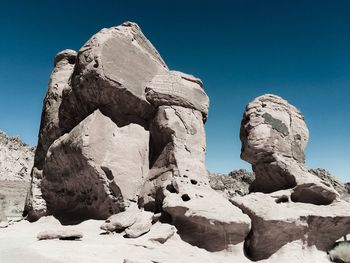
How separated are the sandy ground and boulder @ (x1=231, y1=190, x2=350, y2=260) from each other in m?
0.22

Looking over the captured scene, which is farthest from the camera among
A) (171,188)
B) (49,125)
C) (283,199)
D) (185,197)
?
(49,125)

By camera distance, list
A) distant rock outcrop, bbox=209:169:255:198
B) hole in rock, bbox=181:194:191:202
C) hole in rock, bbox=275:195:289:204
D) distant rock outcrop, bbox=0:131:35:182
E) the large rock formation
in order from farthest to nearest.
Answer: distant rock outcrop, bbox=0:131:35:182 → distant rock outcrop, bbox=209:169:255:198 → the large rock formation → hole in rock, bbox=275:195:289:204 → hole in rock, bbox=181:194:191:202

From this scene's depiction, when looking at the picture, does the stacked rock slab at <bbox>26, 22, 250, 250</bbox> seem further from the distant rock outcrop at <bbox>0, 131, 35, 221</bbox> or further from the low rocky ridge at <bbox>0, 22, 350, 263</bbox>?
the distant rock outcrop at <bbox>0, 131, 35, 221</bbox>

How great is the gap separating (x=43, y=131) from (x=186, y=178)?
5468 millimetres

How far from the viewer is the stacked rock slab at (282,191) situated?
7516mm

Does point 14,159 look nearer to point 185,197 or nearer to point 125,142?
point 125,142

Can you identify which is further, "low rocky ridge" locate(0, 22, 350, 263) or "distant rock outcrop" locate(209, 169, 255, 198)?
"distant rock outcrop" locate(209, 169, 255, 198)

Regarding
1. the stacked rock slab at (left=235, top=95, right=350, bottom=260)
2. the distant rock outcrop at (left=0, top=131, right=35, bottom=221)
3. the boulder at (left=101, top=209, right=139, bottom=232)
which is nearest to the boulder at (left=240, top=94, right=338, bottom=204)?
the stacked rock slab at (left=235, top=95, right=350, bottom=260)

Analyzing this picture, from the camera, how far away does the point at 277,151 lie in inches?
352

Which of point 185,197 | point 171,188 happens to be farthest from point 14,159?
point 185,197

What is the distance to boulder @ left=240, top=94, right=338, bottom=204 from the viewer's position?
341 inches

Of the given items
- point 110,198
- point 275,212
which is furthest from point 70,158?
point 275,212

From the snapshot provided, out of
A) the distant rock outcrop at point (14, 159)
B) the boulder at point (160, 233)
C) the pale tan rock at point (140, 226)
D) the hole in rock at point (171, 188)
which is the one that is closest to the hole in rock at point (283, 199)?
the hole in rock at point (171, 188)

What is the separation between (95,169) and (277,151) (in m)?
4.48
